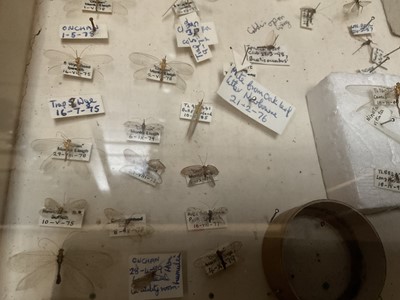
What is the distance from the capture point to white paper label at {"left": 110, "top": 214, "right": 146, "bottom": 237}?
1097mm

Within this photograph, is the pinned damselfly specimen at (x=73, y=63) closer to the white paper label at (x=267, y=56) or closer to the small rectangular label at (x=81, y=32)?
the small rectangular label at (x=81, y=32)

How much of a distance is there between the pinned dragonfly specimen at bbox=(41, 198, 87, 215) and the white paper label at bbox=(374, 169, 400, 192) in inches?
34.4

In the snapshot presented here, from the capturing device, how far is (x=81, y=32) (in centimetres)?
129

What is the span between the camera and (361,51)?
144 cm

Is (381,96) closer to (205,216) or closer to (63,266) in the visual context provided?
(205,216)

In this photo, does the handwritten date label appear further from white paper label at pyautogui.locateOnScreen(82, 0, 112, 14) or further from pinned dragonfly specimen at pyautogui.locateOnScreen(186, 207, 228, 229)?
pinned dragonfly specimen at pyautogui.locateOnScreen(186, 207, 228, 229)

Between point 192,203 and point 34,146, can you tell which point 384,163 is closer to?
point 192,203

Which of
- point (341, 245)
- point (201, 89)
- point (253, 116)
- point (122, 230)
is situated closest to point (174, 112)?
point (201, 89)

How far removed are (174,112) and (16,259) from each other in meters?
0.64

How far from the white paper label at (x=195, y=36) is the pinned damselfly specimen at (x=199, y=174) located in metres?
0.39

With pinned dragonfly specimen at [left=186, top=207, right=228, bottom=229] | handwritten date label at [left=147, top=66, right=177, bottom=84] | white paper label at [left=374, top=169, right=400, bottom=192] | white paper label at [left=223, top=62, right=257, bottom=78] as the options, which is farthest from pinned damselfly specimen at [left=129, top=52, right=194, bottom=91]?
white paper label at [left=374, top=169, right=400, bottom=192]

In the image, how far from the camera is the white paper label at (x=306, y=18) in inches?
56.9

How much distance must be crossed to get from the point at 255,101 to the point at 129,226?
0.58m

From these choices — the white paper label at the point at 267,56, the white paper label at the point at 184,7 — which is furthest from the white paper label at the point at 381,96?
the white paper label at the point at 184,7
